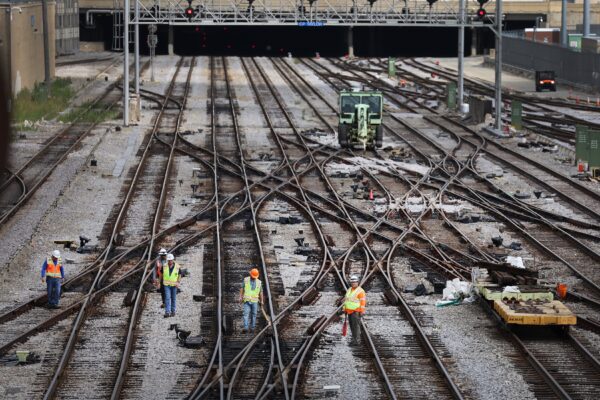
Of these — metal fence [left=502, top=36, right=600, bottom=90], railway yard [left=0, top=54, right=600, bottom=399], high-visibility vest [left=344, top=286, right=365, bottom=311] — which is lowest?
railway yard [left=0, top=54, right=600, bottom=399]

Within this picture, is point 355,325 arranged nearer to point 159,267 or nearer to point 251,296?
point 251,296

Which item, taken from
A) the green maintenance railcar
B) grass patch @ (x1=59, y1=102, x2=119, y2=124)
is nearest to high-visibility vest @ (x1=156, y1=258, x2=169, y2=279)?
the green maintenance railcar

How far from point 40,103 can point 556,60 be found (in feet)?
115

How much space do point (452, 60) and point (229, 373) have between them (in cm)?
8859

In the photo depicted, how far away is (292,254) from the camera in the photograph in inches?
985

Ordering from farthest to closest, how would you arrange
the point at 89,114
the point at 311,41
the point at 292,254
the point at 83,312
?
the point at 311,41 → the point at 89,114 → the point at 292,254 → the point at 83,312

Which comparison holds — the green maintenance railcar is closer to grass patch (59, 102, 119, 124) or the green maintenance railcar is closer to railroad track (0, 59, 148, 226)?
railroad track (0, 59, 148, 226)

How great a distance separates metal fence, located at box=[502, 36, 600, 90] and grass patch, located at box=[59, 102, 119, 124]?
27.9 meters

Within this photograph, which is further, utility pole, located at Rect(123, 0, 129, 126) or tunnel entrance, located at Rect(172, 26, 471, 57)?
tunnel entrance, located at Rect(172, 26, 471, 57)

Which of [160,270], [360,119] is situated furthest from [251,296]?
[360,119]

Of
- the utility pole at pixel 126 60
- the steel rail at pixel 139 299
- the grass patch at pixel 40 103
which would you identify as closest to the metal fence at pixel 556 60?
the grass patch at pixel 40 103

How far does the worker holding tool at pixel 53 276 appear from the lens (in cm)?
1938

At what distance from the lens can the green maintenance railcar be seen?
42.8 m

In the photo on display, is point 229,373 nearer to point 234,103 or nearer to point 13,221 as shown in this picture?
A: point 13,221
